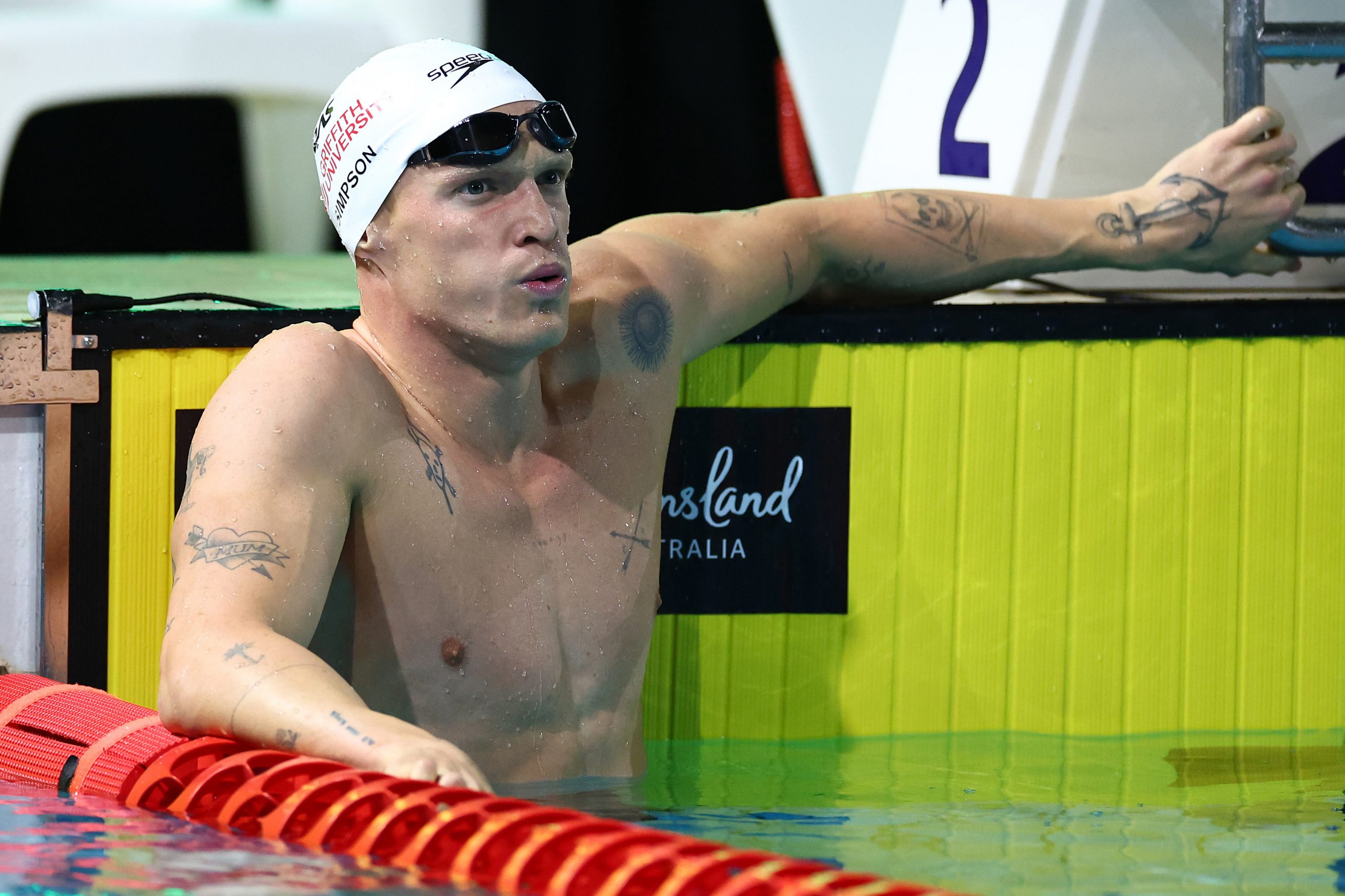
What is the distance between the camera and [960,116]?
2.67m

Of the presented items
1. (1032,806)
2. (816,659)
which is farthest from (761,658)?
(1032,806)

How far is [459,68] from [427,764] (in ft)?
2.79

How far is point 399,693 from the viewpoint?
1824 mm

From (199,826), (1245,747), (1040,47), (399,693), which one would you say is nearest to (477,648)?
(399,693)

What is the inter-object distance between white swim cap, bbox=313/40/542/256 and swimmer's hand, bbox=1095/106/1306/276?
104 centimetres

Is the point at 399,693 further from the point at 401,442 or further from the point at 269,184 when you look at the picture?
the point at 269,184

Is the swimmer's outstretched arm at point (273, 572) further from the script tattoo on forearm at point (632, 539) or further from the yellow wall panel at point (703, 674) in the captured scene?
the yellow wall panel at point (703, 674)

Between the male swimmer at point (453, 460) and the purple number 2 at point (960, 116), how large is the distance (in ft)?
1.94

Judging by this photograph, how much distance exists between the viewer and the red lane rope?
1.24m

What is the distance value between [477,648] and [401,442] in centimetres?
26

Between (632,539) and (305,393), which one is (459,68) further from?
(632,539)

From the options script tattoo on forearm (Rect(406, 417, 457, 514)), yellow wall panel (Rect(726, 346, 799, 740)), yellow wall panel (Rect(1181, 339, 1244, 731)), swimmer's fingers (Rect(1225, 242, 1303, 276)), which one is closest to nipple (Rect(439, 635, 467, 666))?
script tattoo on forearm (Rect(406, 417, 457, 514))

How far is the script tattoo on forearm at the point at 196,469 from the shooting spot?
164cm

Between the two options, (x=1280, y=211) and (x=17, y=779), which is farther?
(x=1280, y=211)
